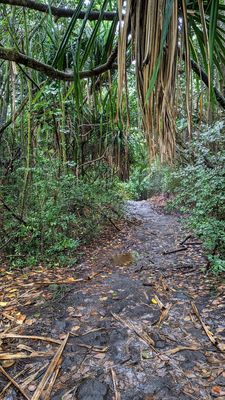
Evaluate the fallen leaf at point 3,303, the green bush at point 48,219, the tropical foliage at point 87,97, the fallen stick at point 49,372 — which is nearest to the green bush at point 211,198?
the tropical foliage at point 87,97

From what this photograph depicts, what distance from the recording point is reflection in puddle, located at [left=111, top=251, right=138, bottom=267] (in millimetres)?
3344

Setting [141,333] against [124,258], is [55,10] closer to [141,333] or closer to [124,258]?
[141,333]

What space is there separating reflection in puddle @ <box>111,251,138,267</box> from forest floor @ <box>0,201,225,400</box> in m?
0.12

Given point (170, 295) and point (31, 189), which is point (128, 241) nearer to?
point (31, 189)

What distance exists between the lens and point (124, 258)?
11.7 ft

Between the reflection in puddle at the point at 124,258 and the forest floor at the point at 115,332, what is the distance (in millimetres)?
120

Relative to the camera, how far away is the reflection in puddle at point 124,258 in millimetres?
3344

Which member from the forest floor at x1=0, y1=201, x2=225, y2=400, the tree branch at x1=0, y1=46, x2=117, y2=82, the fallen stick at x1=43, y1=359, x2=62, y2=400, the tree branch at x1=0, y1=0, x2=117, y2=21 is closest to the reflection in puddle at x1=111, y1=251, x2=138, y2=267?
the forest floor at x1=0, y1=201, x2=225, y2=400

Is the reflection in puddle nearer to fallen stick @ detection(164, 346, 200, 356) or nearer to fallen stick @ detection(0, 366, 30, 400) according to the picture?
fallen stick @ detection(164, 346, 200, 356)

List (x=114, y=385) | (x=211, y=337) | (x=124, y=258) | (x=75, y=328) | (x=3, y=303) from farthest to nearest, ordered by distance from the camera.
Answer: (x=124, y=258), (x=3, y=303), (x=75, y=328), (x=211, y=337), (x=114, y=385)

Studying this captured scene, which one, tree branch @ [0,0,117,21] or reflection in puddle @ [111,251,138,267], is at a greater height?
tree branch @ [0,0,117,21]

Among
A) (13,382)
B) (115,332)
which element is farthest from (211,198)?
(13,382)

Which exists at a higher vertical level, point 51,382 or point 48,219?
point 48,219

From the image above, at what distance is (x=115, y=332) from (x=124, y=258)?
68.2 inches
